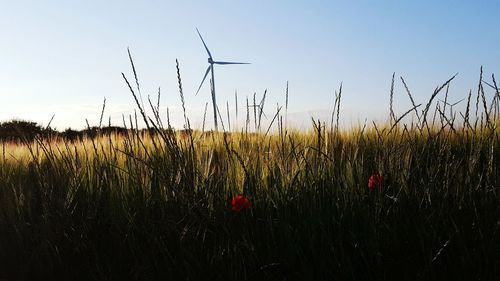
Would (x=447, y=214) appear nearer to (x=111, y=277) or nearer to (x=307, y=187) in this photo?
(x=307, y=187)

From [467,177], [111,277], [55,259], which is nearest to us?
[467,177]

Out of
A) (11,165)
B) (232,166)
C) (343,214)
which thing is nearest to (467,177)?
(343,214)

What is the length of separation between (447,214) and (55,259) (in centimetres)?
252

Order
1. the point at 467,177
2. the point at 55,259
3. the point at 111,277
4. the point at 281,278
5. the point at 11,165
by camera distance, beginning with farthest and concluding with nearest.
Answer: the point at 11,165 → the point at 55,259 → the point at 111,277 → the point at 467,177 → the point at 281,278

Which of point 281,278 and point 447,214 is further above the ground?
point 447,214

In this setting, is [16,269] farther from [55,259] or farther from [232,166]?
[232,166]

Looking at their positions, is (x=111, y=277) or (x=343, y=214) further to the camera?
(x=111, y=277)

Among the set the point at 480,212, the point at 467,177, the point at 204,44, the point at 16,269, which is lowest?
the point at 16,269

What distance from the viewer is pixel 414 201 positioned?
3141mm

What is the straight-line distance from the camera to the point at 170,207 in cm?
352

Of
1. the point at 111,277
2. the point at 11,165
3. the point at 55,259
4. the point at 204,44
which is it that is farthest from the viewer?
the point at 204,44

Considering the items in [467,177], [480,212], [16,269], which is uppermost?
[467,177]

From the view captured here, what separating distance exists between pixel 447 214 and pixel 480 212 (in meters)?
0.24

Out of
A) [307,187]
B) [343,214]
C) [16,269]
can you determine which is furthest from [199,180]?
[16,269]
